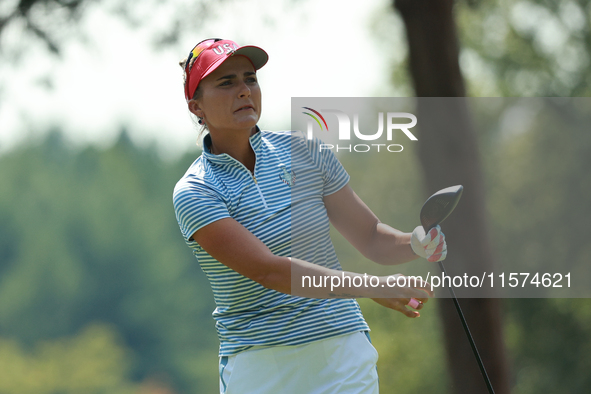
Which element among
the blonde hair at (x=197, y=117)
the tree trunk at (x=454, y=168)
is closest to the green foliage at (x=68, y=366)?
the tree trunk at (x=454, y=168)

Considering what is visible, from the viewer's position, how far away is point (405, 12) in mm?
4105

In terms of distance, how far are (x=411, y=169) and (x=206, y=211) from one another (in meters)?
2.99

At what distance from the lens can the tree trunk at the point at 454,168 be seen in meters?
3.94

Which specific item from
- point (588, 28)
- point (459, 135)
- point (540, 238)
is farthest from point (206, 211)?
point (588, 28)

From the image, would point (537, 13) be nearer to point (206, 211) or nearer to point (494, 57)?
point (494, 57)

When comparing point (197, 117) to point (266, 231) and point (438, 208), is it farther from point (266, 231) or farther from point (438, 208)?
point (438, 208)

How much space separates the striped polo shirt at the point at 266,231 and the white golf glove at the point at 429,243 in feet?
0.83

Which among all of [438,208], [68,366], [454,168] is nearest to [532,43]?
[454,168]

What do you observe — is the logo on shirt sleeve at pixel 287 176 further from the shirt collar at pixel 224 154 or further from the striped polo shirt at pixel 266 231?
the shirt collar at pixel 224 154

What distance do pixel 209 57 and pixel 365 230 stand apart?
0.75 m

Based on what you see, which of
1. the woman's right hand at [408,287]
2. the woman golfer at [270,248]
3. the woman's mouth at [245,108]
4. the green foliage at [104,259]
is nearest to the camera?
the woman's right hand at [408,287]

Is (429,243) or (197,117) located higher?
(197,117)

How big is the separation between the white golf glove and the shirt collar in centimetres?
56

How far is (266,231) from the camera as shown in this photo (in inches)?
76.6
